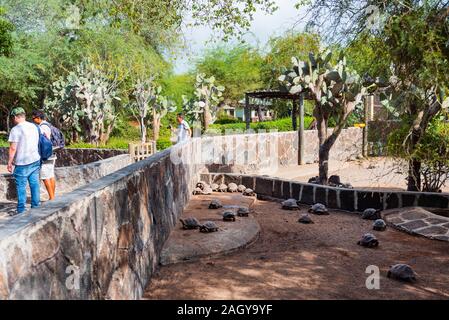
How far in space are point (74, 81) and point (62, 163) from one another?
8.82 meters

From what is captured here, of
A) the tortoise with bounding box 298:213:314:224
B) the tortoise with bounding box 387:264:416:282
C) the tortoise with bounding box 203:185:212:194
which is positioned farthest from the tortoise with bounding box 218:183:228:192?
the tortoise with bounding box 387:264:416:282

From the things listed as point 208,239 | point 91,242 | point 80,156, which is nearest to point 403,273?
point 208,239

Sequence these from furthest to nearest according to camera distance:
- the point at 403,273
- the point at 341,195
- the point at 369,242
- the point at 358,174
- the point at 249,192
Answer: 1. the point at 358,174
2. the point at 249,192
3. the point at 341,195
4. the point at 369,242
5. the point at 403,273

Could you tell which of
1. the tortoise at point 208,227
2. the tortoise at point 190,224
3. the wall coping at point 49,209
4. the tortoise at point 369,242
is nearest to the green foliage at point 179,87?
the tortoise at point 190,224

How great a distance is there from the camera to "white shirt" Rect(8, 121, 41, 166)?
6721 mm

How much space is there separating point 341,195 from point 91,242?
6531 millimetres

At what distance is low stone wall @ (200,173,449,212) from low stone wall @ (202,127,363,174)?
1942 millimetres

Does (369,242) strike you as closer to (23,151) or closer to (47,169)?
(23,151)

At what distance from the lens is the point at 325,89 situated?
1113 cm

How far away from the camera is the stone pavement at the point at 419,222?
654 centimetres

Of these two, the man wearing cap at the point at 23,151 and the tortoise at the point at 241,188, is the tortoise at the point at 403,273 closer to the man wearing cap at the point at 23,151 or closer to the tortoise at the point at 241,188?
the man wearing cap at the point at 23,151

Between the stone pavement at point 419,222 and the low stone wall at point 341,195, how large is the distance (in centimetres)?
32

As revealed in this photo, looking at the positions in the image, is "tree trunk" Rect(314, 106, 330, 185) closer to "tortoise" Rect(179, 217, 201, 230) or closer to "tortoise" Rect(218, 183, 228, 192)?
"tortoise" Rect(218, 183, 228, 192)
